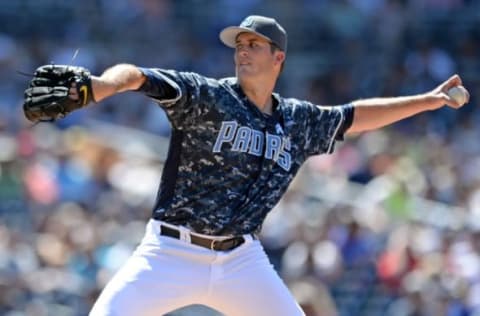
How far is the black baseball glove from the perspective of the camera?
6059 mm

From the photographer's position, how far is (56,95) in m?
6.05

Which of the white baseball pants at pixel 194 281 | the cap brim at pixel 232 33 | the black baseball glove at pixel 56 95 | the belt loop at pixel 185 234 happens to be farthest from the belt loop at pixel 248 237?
the black baseball glove at pixel 56 95

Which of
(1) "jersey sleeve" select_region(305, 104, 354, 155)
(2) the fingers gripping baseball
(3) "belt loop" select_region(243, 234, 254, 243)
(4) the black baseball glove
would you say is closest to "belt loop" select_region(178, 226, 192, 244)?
(3) "belt loop" select_region(243, 234, 254, 243)

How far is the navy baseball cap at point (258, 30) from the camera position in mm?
7047

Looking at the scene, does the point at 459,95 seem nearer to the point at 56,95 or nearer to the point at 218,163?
the point at 218,163

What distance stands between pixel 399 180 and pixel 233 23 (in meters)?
4.65

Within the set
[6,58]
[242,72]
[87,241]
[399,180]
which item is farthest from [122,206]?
[242,72]

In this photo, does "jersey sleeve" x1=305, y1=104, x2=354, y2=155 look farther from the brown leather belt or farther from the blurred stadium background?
the blurred stadium background

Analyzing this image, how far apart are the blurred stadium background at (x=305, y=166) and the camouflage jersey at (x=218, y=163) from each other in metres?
3.81

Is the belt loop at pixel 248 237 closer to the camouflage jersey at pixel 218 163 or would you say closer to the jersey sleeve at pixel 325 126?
the camouflage jersey at pixel 218 163

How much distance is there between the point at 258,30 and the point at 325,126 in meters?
0.70

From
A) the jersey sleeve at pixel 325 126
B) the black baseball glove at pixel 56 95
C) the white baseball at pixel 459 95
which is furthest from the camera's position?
the white baseball at pixel 459 95

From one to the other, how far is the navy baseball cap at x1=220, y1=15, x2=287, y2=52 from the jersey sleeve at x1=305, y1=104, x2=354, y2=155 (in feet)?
1.47

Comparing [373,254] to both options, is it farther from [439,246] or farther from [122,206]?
[122,206]
